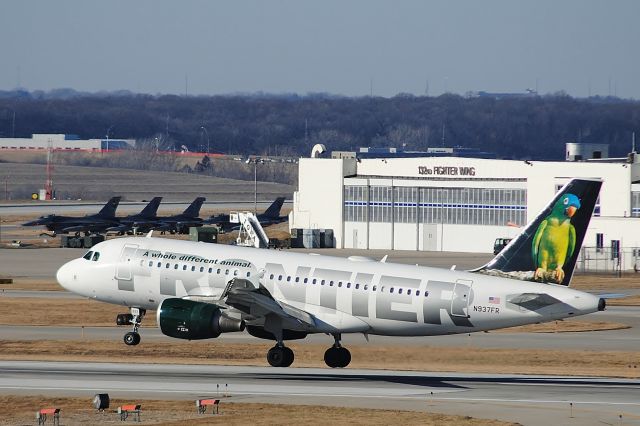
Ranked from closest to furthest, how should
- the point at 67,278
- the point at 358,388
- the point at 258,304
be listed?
the point at 358,388
the point at 258,304
the point at 67,278

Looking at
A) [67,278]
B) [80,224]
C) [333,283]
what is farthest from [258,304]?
[80,224]

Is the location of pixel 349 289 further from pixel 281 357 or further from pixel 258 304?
pixel 281 357

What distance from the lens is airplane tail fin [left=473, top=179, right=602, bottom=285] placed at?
51406 millimetres

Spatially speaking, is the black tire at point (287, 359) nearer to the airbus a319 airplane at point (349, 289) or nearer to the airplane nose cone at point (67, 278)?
the airbus a319 airplane at point (349, 289)

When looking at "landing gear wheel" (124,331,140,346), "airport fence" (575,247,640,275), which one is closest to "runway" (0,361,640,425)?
"landing gear wheel" (124,331,140,346)

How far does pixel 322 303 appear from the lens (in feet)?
177

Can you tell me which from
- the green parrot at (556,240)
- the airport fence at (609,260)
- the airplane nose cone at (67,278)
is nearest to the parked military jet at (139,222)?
the airport fence at (609,260)

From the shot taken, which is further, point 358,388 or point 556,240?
point 556,240

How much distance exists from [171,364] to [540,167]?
272 ft

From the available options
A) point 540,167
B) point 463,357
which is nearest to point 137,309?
point 463,357

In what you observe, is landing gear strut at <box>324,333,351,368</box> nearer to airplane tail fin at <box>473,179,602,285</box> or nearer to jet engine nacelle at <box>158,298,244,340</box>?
jet engine nacelle at <box>158,298,244,340</box>

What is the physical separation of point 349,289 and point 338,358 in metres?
4.18

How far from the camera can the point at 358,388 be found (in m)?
51.1

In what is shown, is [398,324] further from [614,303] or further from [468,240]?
[468,240]
